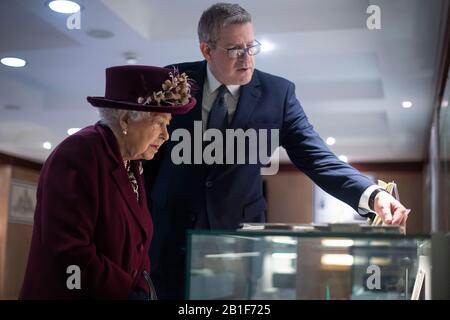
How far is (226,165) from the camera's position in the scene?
1.92m

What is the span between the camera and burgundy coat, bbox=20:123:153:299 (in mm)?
1440

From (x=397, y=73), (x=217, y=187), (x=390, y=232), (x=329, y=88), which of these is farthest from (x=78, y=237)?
(x=397, y=73)

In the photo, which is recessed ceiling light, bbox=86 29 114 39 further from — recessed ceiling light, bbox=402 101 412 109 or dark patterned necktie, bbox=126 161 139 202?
recessed ceiling light, bbox=402 101 412 109

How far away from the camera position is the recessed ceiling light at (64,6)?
87.6 inches

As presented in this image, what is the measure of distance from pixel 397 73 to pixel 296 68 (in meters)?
0.62

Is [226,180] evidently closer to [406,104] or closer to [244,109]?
[244,109]

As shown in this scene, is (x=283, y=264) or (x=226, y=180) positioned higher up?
(x=226, y=180)

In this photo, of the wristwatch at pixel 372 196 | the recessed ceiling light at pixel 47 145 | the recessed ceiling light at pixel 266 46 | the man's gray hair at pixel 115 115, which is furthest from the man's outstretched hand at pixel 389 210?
the recessed ceiling light at pixel 47 145

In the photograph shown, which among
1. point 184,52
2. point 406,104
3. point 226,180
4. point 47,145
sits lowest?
point 226,180

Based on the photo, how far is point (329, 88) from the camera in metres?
2.29

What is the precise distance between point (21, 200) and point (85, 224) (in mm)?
893

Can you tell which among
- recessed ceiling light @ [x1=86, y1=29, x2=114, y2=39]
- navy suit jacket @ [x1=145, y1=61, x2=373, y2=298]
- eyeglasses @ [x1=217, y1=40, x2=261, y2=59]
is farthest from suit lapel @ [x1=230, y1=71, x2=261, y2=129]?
recessed ceiling light @ [x1=86, y1=29, x2=114, y2=39]

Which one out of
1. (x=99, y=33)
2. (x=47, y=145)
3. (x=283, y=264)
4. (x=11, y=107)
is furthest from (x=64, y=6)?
(x=283, y=264)

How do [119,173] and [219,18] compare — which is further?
[219,18]
